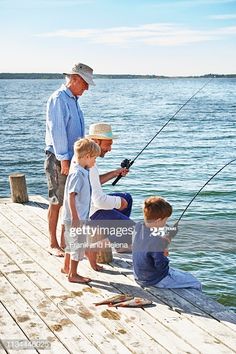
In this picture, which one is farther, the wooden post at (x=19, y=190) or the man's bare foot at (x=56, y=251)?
the wooden post at (x=19, y=190)

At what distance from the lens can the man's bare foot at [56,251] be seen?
545 cm

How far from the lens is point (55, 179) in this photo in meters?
5.25

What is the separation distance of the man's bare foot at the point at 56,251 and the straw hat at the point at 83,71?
1.68 meters

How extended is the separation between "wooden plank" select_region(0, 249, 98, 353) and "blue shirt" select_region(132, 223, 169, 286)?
80 centimetres

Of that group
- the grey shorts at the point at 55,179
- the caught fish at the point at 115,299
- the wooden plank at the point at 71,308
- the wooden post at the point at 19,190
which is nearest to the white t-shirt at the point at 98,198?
the grey shorts at the point at 55,179

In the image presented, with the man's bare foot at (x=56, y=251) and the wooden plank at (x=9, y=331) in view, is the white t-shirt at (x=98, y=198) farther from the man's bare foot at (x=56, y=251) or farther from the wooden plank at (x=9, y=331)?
the wooden plank at (x=9, y=331)

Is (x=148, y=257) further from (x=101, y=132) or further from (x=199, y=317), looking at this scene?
(x=101, y=132)

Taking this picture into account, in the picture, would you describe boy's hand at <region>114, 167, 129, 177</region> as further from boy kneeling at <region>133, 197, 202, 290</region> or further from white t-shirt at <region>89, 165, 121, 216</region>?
boy kneeling at <region>133, 197, 202, 290</region>

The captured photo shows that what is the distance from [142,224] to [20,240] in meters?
1.87

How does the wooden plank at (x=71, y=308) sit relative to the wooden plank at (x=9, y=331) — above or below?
above

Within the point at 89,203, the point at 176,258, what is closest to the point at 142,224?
the point at 89,203

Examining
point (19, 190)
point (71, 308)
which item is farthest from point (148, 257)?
point (19, 190)

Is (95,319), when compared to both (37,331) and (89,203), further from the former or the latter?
(89,203)

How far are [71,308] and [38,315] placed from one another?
0.85 feet
